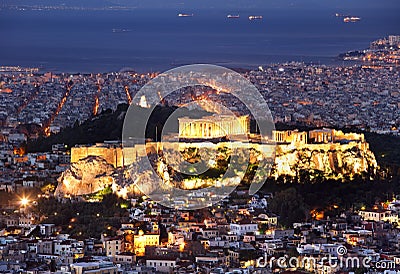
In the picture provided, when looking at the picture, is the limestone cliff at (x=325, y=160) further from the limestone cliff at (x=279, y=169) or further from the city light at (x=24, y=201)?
the city light at (x=24, y=201)

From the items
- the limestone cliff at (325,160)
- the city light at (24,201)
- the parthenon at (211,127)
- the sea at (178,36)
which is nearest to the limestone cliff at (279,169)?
the limestone cliff at (325,160)

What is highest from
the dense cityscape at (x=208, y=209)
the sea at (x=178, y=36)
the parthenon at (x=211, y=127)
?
the sea at (x=178, y=36)

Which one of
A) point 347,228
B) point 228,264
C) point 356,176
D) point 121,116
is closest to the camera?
point 228,264

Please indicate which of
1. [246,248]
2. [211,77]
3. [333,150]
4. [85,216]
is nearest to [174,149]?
[333,150]

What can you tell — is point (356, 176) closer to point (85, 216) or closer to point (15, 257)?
point (85, 216)

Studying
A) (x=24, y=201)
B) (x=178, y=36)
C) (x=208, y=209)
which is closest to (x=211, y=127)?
(x=24, y=201)

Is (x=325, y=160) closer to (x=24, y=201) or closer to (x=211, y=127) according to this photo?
(x=211, y=127)

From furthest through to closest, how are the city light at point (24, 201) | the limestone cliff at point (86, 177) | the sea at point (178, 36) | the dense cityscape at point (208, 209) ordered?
the sea at point (178, 36), the limestone cliff at point (86, 177), the city light at point (24, 201), the dense cityscape at point (208, 209)
